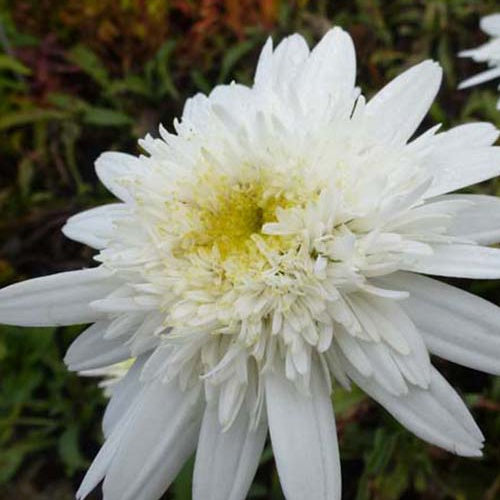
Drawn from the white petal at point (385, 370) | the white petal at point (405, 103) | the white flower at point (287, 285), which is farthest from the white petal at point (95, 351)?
the white petal at point (405, 103)

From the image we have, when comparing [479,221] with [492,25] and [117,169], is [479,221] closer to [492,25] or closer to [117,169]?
[117,169]

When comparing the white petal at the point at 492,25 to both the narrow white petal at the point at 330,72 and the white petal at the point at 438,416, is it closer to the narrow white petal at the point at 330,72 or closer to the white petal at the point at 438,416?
the narrow white petal at the point at 330,72

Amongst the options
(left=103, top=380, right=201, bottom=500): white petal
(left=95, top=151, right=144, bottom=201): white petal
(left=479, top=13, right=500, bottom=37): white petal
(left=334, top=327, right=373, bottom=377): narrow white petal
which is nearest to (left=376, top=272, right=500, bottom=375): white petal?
(left=334, top=327, right=373, bottom=377): narrow white petal

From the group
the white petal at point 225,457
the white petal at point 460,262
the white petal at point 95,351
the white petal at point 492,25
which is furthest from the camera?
the white petal at point 492,25

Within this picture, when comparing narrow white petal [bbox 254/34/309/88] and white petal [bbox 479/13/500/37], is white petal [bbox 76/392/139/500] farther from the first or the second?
white petal [bbox 479/13/500/37]

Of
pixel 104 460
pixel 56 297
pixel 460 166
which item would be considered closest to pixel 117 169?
pixel 56 297

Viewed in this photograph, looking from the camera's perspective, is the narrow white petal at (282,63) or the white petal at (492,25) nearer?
the narrow white petal at (282,63)

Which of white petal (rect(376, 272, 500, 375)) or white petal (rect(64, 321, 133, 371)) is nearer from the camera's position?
white petal (rect(376, 272, 500, 375))
